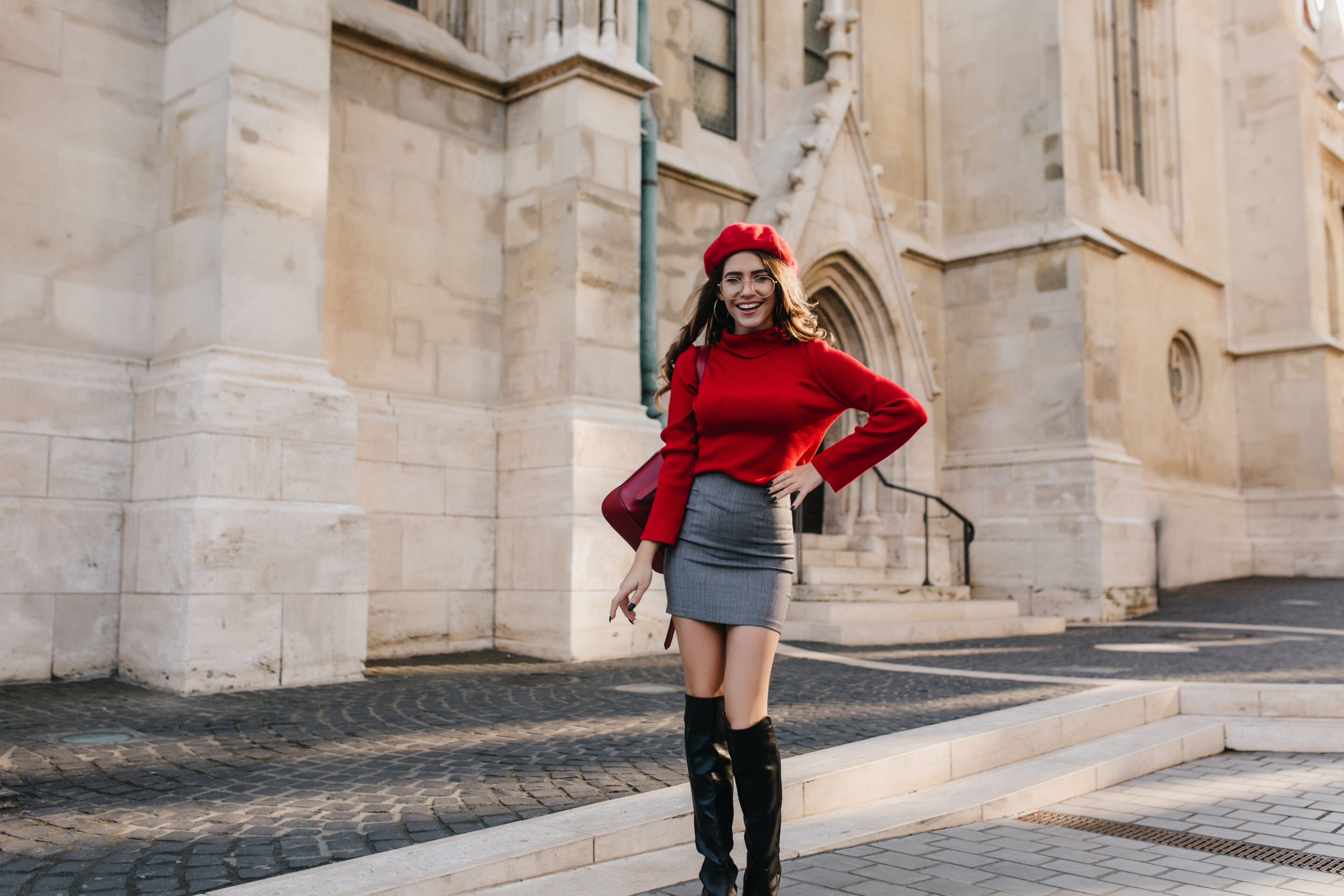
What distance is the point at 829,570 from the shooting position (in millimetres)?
10969

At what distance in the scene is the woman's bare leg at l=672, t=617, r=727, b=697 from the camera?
260 cm

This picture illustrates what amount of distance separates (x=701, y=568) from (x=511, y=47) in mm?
7179

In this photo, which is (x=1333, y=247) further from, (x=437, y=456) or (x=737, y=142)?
(x=437, y=456)

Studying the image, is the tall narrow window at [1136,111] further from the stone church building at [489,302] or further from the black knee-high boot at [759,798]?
the black knee-high boot at [759,798]

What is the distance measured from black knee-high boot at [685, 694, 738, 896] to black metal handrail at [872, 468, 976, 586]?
8.55 metres

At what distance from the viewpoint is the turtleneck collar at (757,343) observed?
8.83 ft

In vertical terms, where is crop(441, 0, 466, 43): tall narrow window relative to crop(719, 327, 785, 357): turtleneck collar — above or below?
above

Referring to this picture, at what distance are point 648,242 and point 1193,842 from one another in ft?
21.7

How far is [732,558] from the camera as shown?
2.59 metres

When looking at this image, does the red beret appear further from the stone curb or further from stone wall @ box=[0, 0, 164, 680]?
stone wall @ box=[0, 0, 164, 680]

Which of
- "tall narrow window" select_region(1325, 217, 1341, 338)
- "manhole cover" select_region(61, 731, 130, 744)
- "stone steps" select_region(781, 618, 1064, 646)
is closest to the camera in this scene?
"manhole cover" select_region(61, 731, 130, 744)

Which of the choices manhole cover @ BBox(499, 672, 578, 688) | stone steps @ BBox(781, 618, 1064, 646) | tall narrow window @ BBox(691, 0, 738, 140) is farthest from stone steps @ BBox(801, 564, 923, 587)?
tall narrow window @ BBox(691, 0, 738, 140)

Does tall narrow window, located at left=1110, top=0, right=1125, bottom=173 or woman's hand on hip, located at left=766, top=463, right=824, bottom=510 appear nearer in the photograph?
woman's hand on hip, located at left=766, top=463, right=824, bottom=510

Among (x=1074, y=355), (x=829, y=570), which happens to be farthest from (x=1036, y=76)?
(x=829, y=570)
